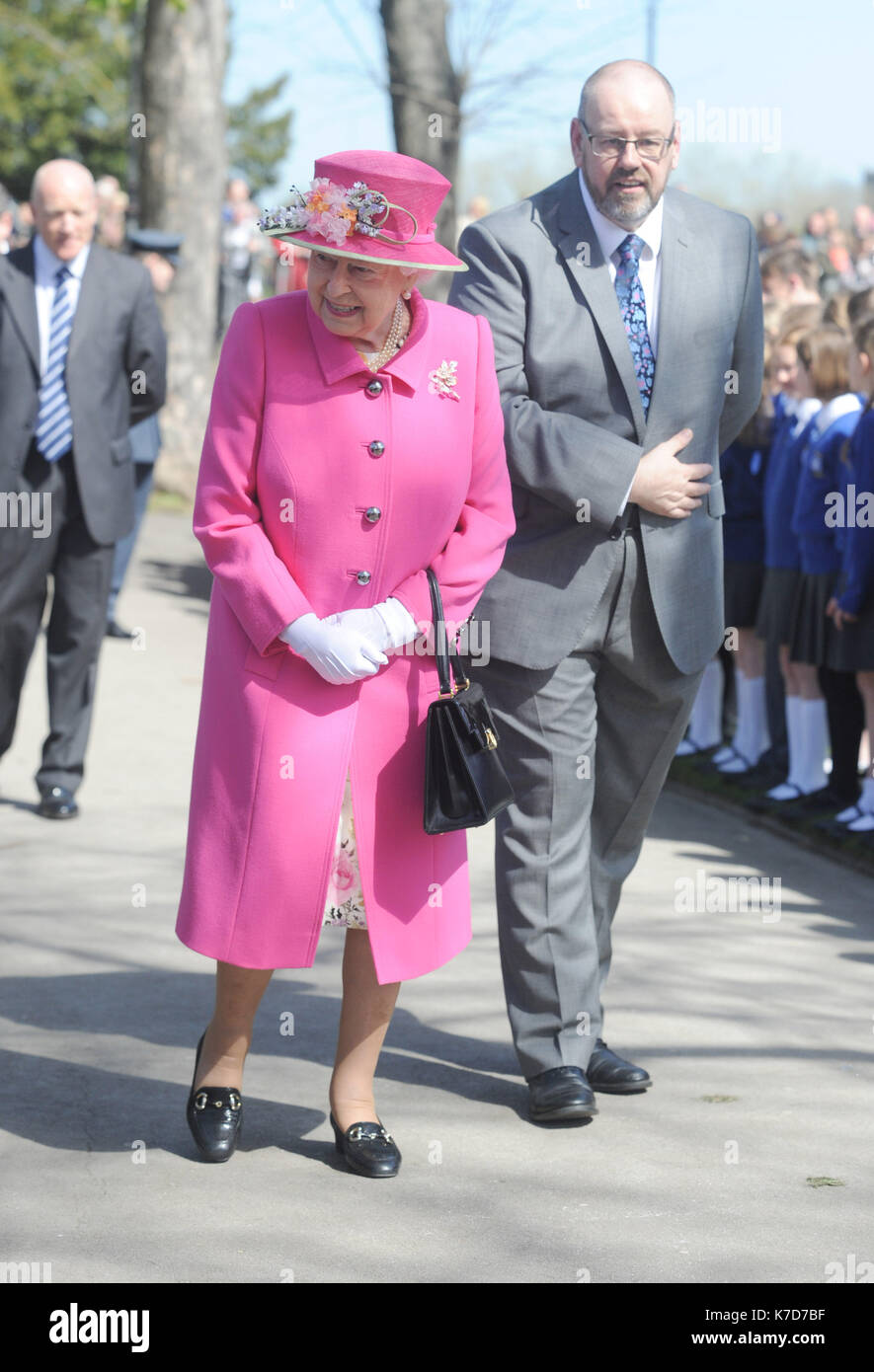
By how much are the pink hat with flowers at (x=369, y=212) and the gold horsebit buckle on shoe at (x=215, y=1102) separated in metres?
1.80

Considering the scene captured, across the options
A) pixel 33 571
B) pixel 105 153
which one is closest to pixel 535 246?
pixel 33 571

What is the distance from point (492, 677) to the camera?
15.4 ft

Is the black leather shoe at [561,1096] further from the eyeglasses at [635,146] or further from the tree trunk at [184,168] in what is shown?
the tree trunk at [184,168]

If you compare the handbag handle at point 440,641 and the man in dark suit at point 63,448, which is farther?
the man in dark suit at point 63,448

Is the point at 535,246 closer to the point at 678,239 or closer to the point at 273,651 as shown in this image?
the point at 678,239

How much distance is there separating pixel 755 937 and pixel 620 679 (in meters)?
1.80

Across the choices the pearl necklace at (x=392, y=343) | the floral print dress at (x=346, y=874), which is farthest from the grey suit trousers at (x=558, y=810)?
the pearl necklace at (x=392, y=343)

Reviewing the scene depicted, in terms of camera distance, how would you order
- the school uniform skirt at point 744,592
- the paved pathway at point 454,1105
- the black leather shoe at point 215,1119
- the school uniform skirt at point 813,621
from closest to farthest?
1. the paved pathway at point 454,1105
2. the black leather shoe at point 215,1119
3. the school uniform skirt at point 813,621
4. the school uniform skirt at point 744,592

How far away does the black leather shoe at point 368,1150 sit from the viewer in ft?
13.8

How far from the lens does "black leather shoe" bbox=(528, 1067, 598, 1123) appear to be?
14.9 ft

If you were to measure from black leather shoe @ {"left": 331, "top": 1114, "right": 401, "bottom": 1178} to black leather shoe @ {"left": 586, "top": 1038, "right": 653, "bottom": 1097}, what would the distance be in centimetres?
72

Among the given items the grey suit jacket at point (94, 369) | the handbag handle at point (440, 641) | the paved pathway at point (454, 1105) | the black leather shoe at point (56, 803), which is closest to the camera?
the paved pathway at point (454, 1105)

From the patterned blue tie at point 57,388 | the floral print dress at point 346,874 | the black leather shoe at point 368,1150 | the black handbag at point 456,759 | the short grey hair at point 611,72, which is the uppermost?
the short grey hair at point 611,72

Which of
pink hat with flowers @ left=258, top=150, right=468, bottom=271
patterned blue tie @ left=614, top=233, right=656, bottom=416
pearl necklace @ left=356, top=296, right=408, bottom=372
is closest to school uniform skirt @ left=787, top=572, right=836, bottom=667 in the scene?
patterned blue tie @ left=614, top=233, right=656, bottom=416
